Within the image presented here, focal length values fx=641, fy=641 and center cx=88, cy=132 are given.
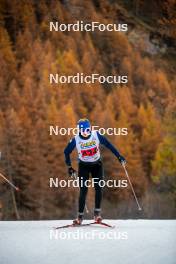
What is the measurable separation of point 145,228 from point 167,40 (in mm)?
5073

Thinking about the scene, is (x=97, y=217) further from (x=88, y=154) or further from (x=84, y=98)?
(x=84, y=98)

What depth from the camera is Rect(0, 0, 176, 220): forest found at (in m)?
9.58

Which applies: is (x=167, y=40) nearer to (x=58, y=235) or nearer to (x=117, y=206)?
(x=117, y=206)

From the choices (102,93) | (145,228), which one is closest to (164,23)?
(102,93)

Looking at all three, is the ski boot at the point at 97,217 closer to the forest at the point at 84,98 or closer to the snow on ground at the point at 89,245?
the snow on ground at the point at 89,245

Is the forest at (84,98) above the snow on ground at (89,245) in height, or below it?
above

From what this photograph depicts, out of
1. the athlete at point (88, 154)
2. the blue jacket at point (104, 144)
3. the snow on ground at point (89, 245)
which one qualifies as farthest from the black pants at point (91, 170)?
the snow on ground at point (89, 245)

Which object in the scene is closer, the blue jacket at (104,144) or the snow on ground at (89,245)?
the snow on ground at (89,245)

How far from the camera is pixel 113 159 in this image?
30.0 ft

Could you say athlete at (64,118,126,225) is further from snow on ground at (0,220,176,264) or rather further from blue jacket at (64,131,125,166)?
snow on ground at (0,220,176,264)

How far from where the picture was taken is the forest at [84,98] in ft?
31.4

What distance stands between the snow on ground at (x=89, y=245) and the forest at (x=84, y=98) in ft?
11.7

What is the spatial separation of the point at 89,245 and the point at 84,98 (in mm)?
6250

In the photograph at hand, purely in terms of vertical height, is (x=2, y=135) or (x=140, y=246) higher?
(x=2, y=135)
